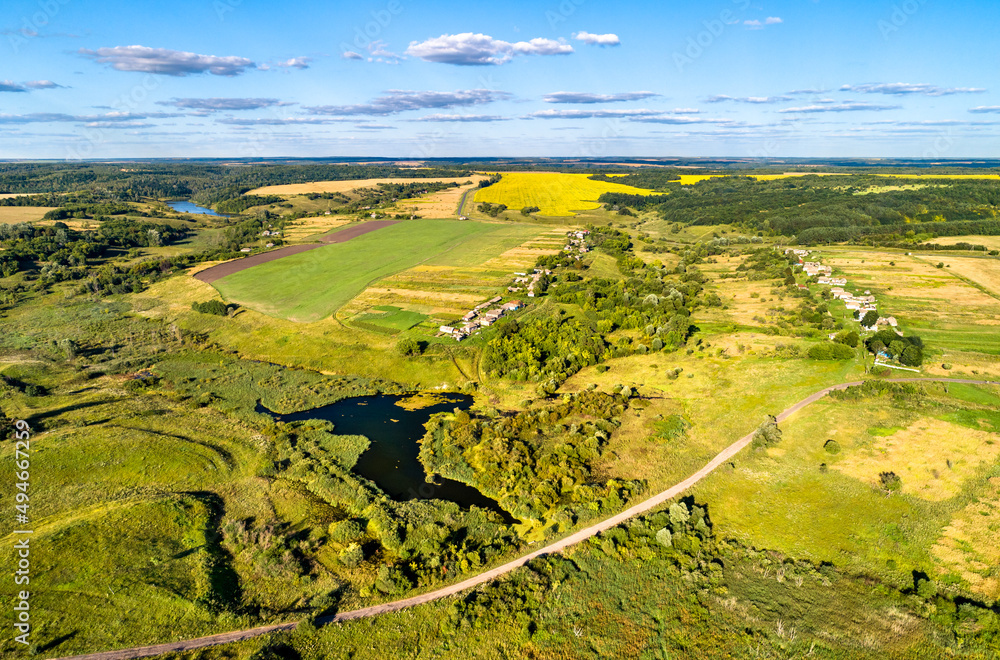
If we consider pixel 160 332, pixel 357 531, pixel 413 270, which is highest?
pixel 413 270

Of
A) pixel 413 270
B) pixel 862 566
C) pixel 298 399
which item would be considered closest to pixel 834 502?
pixel 862 566

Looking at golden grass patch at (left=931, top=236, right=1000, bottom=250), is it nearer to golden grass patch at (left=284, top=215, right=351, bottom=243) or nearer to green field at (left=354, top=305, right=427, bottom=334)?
green field at (left=354, top=305, right=427, bottom=334)

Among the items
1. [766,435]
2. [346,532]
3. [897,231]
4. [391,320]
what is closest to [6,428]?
[346,532]

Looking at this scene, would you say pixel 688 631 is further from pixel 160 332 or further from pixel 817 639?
pixel 160 332

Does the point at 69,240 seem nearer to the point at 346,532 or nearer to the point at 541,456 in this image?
the point at 346,532

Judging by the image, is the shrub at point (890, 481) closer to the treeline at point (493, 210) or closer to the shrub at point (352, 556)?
the shrub at point (352, 556)

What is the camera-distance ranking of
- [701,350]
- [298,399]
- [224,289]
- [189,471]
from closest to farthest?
[189,471] → [298,399] → [701,350] → [224,289]

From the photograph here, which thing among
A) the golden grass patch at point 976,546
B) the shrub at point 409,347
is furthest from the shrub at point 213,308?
the golden grass patch at point 976,546
